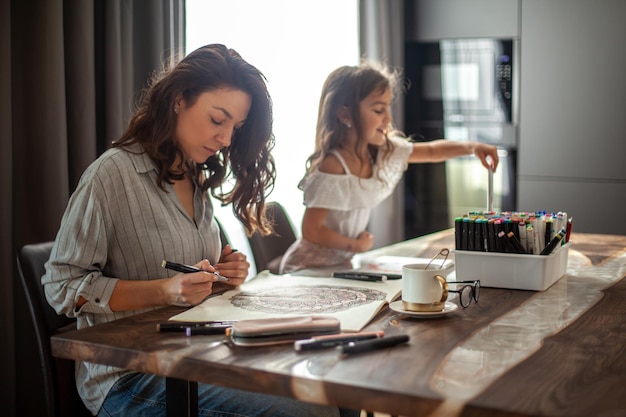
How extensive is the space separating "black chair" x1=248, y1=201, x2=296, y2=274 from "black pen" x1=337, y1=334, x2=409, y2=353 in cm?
137

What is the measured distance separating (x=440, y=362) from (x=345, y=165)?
57.3 inches

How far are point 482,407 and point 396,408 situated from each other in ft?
0.38

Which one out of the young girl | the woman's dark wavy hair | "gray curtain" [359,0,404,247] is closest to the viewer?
the woman's dark wavy hair

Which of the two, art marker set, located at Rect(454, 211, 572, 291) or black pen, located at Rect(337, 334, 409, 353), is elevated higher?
art marker set, located at Rect(454, 211, 572, 291)

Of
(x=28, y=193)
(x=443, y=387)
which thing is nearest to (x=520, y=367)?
(x=443, y=387)

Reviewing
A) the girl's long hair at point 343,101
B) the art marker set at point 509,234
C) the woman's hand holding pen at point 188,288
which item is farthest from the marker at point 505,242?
the girl's long hair at point 343,101

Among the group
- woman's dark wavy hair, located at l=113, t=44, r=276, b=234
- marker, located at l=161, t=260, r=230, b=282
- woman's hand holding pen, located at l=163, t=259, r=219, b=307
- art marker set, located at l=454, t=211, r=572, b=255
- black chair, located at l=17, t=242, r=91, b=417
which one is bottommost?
black chair, located at l=17, t=242, r=91, b=417

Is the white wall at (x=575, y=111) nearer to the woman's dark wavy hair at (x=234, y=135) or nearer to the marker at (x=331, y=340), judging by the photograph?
the woman's dark wavy hair at (x=234, y=135)

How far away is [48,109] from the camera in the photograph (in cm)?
230

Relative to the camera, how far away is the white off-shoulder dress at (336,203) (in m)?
2.49

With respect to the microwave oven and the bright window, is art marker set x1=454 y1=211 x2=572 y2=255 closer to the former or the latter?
the bright window

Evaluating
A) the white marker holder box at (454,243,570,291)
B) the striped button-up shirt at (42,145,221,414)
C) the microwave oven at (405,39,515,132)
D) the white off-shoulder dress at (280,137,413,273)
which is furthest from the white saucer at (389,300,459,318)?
the microwave oven at (405,39,515,132)

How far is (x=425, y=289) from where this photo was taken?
143 centimetres

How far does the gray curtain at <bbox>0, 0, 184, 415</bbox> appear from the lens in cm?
223
